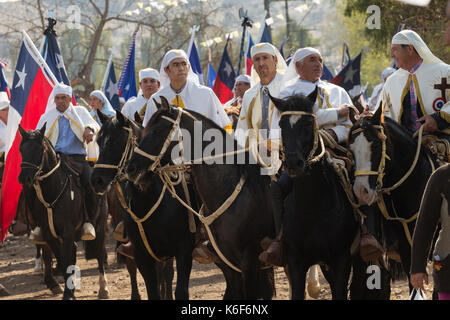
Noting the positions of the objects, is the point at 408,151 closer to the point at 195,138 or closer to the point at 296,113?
the point at 296,113

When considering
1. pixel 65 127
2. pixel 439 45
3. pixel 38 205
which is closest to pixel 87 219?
pixel 38 205

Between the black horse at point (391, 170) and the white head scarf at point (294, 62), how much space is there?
117 centimetres

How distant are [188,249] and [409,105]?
9.31 ft

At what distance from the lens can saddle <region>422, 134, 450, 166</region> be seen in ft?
23.6

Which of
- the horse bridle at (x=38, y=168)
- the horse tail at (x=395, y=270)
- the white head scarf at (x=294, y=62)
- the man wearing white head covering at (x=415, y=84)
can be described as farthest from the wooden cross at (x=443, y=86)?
the horse bridle at (x=38, y=168)

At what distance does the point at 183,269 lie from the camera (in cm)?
762

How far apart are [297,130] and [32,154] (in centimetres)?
501

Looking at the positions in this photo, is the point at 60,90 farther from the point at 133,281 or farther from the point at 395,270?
the point at 395,270

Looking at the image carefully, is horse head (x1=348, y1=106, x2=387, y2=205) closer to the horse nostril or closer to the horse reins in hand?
the horse reins in hand

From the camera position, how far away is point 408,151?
703 centimetres

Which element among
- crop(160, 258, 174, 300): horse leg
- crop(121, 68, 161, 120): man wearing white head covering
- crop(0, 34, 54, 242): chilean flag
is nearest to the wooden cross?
crop(160, 258, 174, 300): horse leg

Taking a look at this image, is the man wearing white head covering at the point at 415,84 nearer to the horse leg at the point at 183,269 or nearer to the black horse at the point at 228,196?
the black horse at the point at 228,196

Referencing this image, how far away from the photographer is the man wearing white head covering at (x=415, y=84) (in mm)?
7461

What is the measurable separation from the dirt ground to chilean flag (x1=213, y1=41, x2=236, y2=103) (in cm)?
438
